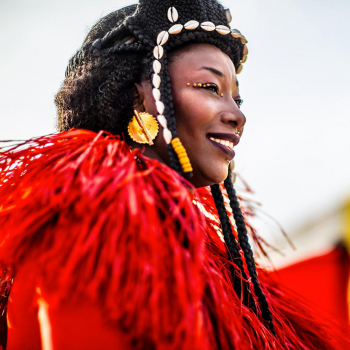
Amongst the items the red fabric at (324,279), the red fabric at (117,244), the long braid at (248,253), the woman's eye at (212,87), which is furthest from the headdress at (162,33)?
the red fabric at (324,279)

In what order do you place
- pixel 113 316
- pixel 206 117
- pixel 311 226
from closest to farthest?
pixel 113 316, pixel 206 117, pixel 311 226

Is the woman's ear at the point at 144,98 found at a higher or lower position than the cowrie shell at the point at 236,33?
lower

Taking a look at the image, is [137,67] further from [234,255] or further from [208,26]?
[234,255]

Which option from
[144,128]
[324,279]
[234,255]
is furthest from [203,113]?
[324,279]

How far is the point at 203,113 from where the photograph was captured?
1.52m

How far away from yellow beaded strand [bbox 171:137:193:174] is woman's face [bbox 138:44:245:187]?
0.35 ft

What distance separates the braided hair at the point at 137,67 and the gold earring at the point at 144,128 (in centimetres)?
6

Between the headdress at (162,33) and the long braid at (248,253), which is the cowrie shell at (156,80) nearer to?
the headdress at (162,33)

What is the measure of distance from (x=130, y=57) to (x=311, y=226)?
2.42m

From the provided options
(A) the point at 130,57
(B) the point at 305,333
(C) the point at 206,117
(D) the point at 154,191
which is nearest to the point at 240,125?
(C) the point at 206,117

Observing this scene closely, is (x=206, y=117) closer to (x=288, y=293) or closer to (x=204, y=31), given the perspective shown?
(x=204, y=31)

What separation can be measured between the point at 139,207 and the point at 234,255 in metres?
0.72

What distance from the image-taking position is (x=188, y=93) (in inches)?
60.5

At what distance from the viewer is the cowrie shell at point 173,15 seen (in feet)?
5.21
